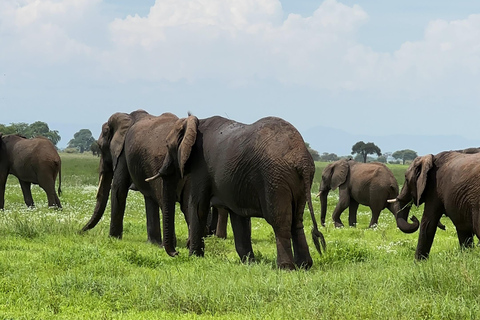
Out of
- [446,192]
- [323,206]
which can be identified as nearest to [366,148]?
[323,206]

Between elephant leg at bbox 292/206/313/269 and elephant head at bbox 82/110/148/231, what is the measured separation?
534 centimetres

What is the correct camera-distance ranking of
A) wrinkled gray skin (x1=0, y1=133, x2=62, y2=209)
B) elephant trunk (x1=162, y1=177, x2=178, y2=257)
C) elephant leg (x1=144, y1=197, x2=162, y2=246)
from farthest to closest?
wrinkled gray skin (x1=0, y1=133, x2=62, y2=209) → elephant leg (x1=144, y1=197, x2=162, y2=246) → elephant trunk (x1=162, y1=177, x2=178, y2=257)

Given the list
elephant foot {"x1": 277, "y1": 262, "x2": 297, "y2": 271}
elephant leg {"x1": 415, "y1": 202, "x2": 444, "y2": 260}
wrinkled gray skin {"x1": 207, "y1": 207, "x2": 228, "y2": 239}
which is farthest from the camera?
wrinkled gray skin {"x1": 207, "y1": 207, "x2": 228, "y2": 239}

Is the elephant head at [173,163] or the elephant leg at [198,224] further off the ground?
the elephant head at [173,163]

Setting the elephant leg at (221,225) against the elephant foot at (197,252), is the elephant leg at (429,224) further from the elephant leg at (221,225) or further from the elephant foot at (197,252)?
the elephant leg at (221,225)

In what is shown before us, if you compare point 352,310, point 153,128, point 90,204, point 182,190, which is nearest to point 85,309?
point 352,310

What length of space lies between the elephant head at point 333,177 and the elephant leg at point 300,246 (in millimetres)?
12417

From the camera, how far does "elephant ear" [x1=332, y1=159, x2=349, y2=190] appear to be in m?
23.6

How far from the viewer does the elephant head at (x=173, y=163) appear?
1182cm

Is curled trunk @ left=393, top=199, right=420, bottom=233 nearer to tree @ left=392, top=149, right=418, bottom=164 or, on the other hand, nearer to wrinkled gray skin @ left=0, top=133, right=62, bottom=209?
wrinkled gray skin @ left=0, top=133, right=62, bottom=209

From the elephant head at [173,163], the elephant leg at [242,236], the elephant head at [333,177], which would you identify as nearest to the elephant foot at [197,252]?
the elephant head at [173,163]

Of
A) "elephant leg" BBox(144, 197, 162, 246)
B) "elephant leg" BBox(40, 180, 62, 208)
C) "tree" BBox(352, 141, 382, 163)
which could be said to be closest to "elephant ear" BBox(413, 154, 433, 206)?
"elephant leg" BBox(144, 197, 162, 246)

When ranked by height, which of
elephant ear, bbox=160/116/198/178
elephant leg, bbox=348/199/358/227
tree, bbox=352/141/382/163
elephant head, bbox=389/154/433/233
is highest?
elephant ear, bbox=160/116/198/178

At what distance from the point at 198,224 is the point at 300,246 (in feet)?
6.36
